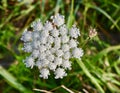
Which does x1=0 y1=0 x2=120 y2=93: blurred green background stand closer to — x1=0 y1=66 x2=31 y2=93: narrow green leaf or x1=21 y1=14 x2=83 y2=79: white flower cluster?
x1=0 y1=66 x2=31 y2=93: narrow green leaf

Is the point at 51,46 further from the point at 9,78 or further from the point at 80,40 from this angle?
the point at 80,40

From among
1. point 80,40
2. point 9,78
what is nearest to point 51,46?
point 9,78

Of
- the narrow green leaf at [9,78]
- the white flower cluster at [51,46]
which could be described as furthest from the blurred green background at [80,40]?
the white flower cluster at [51,46]

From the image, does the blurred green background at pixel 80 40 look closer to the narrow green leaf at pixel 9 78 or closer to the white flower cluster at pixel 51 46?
the narrow green leaf at pixel 9 78

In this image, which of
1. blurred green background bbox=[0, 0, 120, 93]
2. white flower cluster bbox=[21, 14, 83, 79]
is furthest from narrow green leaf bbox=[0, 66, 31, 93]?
white flower cluster bbox=[21, 14, 83, 79]

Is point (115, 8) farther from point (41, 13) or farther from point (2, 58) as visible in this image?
point (2, 58)
